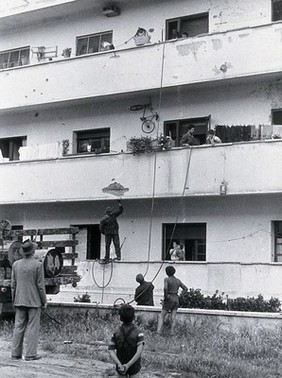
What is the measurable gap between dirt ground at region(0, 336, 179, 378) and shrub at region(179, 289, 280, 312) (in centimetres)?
609

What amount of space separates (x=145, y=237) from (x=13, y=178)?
16.6 ft

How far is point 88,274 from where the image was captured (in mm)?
19312

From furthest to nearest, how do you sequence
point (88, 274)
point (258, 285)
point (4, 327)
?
point (88, 274) → point (258, 285) → point (4, 327)

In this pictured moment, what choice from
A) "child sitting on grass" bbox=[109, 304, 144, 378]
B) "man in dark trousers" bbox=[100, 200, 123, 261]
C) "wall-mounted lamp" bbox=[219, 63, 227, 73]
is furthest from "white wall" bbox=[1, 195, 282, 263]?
"child sitting on grass" bbox=[109, 304, 144, 378]

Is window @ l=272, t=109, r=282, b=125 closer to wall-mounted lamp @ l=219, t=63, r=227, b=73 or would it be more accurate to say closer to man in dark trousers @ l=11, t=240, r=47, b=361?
wall-mounted lamp @ l=219, t=63, r=227, b=73

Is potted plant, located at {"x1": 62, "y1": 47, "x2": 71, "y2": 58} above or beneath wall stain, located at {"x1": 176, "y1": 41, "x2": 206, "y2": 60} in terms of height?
above

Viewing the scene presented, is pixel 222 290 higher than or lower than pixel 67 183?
lower

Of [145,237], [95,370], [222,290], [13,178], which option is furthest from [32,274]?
[13,178]

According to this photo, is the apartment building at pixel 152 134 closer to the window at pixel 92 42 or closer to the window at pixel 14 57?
the window at pixel 92 42

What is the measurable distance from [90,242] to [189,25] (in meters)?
7.75

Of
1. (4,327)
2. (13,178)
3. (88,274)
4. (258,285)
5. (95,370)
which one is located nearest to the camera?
(95,370)

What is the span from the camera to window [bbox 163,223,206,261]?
1928 cm

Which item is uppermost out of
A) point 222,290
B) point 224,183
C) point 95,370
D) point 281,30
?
point 281,30

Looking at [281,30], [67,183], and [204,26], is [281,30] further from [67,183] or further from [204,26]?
[67,183]
